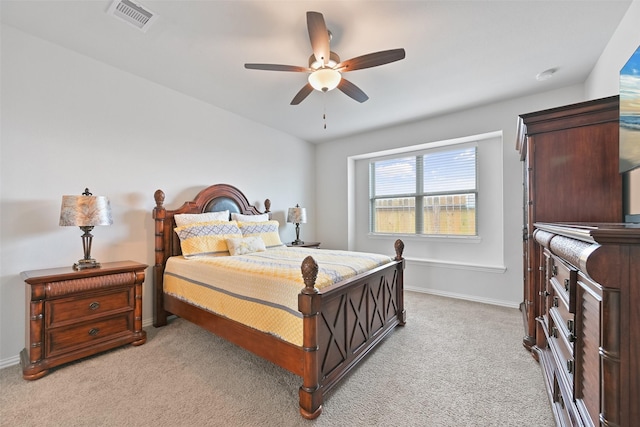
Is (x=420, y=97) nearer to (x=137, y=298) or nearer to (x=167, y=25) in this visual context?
(x=167, y=25)

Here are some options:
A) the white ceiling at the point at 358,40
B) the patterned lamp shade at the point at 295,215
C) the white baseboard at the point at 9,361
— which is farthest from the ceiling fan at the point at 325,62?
the white baseboard at the point at 9,361

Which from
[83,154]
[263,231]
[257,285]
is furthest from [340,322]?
[83,154]

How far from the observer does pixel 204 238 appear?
295 centimetres

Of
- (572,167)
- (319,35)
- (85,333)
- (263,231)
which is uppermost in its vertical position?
(319,35)

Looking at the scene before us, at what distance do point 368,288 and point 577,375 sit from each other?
1.38 metres

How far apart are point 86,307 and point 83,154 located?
4.74ft

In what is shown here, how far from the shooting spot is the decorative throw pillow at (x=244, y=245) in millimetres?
3002

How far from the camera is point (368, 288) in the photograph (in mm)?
2295

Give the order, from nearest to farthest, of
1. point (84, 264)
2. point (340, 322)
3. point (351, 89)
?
1. point (340, 322)
2. point (84, 264)
3. point (351, 89)

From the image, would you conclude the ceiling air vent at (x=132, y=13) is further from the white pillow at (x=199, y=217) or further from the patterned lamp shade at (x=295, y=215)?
the patterned lamp shade at (x=295, y=215)

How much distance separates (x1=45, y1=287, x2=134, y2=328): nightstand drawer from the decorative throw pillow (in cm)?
99

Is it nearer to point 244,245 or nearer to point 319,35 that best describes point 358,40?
point 319,35

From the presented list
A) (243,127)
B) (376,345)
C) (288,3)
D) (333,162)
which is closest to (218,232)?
(243,127)

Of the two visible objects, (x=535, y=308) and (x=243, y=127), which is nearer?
(x=535, y=308)
